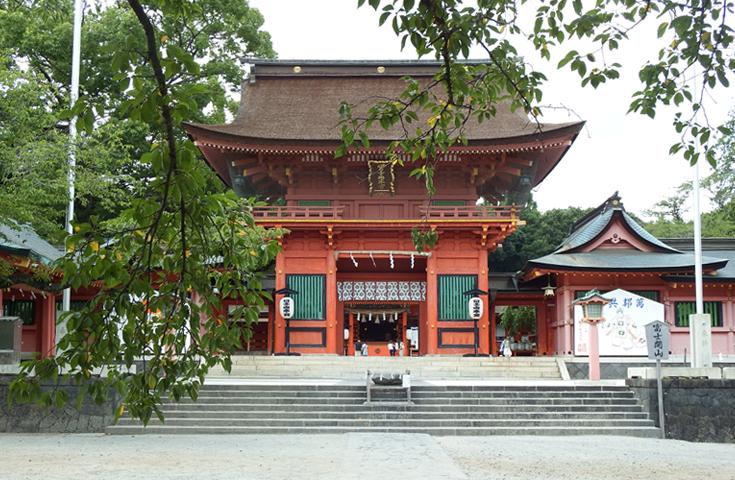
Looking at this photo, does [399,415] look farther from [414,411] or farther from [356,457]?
[356,457]

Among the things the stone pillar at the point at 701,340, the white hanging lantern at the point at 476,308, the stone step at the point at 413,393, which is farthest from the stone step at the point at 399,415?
the white hanging lantern at the point at 476,308

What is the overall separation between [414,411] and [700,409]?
214 inches

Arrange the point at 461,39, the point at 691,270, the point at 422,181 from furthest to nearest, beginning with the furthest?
the point at 422,181
the point at 691,270
the point at 461,39

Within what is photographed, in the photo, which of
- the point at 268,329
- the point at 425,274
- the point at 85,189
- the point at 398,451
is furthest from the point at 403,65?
the point at 398,451

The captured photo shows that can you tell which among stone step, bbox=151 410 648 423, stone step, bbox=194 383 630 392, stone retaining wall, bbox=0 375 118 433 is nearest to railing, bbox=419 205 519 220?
stone step, bbox=194 383 630 392

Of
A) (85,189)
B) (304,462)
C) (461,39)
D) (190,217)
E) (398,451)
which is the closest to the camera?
(190,217)

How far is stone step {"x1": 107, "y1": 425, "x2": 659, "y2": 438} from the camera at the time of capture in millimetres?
14875

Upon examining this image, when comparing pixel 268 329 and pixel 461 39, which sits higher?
pixel 461 39

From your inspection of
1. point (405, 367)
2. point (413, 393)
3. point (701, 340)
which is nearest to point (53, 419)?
point (413, 393)

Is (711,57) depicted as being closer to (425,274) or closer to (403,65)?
(425,274)

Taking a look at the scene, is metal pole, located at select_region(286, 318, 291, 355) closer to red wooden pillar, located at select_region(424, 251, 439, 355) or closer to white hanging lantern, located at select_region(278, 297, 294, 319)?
white hanging lantern, located at select_region(278, 297, 294, 319)

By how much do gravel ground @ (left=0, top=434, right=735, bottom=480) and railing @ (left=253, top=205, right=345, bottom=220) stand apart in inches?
444

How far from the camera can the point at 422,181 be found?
26266 millimetres

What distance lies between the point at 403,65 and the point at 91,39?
11804 mm
